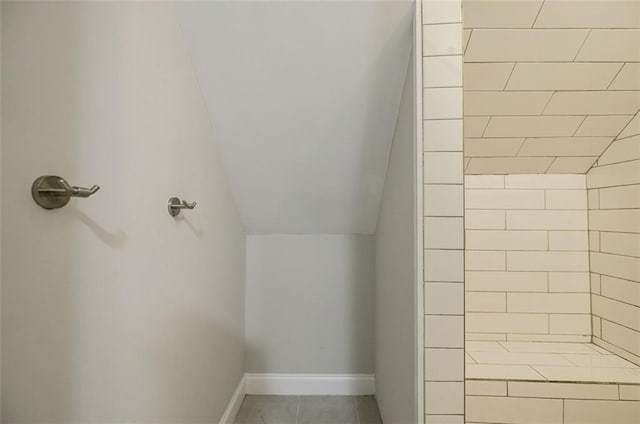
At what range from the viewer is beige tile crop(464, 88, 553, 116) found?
52.9 inches

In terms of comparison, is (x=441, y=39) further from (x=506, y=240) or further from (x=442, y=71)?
(x=506, y=240)

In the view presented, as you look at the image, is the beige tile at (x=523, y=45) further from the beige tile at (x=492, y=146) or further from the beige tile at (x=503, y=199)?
the beige tile at (x=503, y=199)

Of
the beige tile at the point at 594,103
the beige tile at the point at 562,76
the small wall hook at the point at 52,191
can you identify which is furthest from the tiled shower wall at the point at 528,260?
the small wall hook at the point at 52,191

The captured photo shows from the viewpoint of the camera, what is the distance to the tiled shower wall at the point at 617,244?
4.57ft

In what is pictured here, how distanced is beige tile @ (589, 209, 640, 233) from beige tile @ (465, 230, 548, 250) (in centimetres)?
21

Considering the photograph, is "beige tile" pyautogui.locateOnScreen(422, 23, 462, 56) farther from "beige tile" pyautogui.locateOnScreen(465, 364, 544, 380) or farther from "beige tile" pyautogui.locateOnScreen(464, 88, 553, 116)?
"beige tile" pyautogui.locateOnScreen(465, 364, 544, 380)

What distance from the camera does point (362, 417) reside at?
1899 mm

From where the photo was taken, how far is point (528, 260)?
1.65 metres

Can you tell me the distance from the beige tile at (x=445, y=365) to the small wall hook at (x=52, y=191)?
0.95 m

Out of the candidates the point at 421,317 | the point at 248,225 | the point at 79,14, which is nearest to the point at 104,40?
the point at 79,14

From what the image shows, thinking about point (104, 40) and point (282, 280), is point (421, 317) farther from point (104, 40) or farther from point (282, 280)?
point (282, 280)

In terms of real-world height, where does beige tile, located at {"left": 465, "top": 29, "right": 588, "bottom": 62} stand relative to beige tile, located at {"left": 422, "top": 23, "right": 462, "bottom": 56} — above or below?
above

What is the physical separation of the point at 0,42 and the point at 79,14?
0.21 meters

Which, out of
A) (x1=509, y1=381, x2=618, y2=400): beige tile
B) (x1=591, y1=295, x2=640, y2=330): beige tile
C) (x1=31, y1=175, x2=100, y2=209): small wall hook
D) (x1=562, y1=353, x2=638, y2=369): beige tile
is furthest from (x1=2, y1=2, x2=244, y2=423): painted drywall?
(x1=591, y1=295, x2=640, y2=330): beige tile
